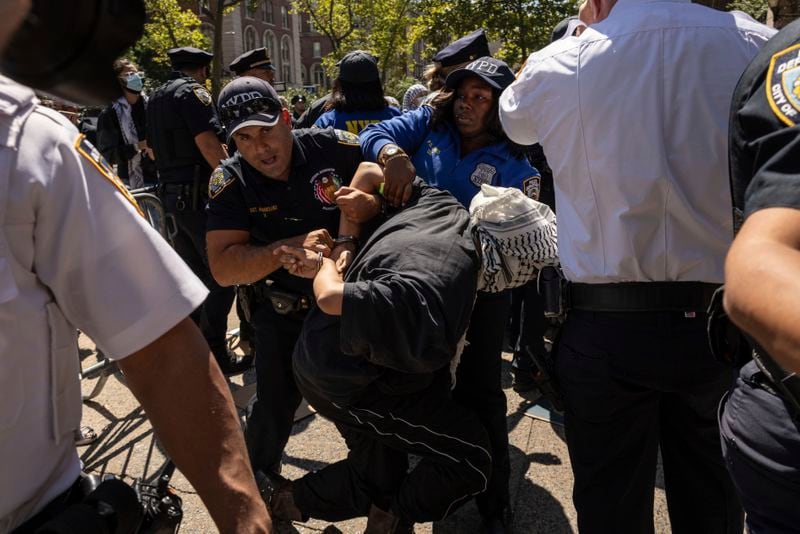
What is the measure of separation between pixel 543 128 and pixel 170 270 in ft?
4.24

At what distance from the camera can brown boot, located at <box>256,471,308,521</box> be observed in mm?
2641

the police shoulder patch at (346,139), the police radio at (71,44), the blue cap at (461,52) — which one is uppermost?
the police radio at (71,44)

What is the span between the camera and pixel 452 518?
2.86 metres

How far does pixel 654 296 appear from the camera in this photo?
181cm

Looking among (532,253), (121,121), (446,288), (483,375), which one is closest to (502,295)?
(483,375)

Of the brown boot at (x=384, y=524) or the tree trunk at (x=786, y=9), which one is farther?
the tree trunk at (x=786, y=9)

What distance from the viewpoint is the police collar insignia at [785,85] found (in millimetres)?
1060

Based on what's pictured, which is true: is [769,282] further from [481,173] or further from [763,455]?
[481,173]

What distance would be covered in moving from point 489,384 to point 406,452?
54 centimetres

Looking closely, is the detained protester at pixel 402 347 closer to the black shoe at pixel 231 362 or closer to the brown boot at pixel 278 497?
the brown boot at pixel 278 497

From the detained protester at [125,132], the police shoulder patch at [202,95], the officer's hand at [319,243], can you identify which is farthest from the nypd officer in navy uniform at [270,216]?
the detained protester at [125,132]

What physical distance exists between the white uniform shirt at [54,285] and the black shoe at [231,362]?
3260 millimetres

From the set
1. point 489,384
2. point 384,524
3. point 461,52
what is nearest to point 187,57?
point 461,52

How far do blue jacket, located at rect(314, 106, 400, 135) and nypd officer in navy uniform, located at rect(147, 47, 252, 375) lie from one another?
81 cm
